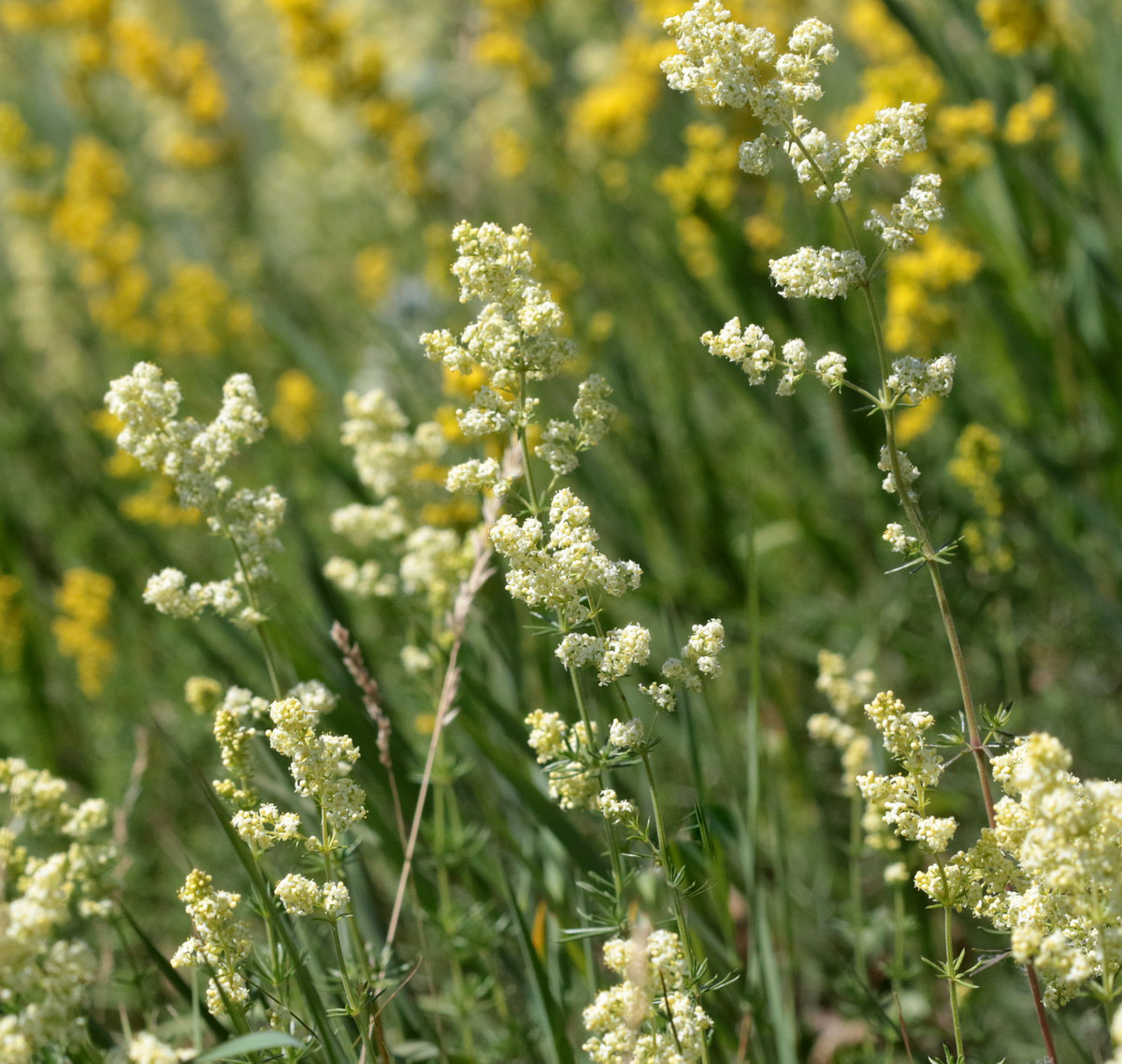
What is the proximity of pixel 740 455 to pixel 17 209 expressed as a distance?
15.4 ft

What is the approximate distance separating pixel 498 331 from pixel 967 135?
299cm

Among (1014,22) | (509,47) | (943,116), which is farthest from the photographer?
(509,47)

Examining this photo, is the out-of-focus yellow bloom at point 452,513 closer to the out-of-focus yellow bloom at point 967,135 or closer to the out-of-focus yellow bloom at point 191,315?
the out-of-focus yellow bloom at point 967,135

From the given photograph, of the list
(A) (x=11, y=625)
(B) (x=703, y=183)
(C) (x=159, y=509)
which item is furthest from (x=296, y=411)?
(B) (x=703, y=183)

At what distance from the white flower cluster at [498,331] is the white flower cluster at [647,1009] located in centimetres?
→ 75

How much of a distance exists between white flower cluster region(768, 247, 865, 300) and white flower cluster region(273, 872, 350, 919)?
1010mm

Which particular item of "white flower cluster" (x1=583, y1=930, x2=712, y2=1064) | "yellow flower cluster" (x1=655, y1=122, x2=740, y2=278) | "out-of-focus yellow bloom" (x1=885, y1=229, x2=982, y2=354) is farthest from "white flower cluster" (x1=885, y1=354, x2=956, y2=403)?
"yellow flower cluster" (x1=655, y1=122, x2=740, y2=278)

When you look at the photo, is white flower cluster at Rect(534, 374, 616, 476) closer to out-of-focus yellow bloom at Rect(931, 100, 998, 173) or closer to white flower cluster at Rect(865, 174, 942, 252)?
white flower cluster at Rect(865, 174, 942, 252)

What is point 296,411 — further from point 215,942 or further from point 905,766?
point 905,766

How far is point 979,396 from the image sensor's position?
4055 mm

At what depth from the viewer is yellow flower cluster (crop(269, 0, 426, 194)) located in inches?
220

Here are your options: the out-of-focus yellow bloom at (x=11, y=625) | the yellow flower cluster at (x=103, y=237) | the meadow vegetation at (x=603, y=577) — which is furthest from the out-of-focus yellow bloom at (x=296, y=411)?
the out-of-focus yellow bloom at (x=11, y=625)

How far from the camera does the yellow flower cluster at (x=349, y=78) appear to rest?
5586mm

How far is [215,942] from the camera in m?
1.56
